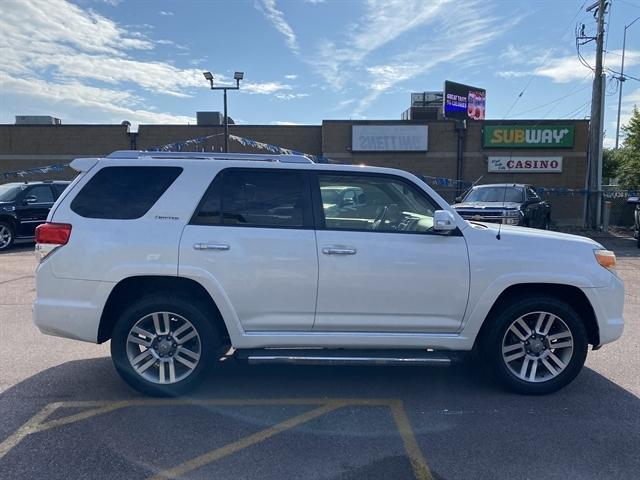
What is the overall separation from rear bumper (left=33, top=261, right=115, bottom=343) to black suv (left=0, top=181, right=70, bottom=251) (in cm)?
1020

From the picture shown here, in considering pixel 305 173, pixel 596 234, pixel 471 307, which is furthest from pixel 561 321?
pixel 596 234

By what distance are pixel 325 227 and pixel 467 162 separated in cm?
1974

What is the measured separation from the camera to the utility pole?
65.2 ft

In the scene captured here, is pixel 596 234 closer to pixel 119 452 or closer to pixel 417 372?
pixel 417 372

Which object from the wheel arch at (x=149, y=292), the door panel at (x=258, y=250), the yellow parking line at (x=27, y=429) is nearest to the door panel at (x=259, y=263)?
the door panel at (x=258, y=250)

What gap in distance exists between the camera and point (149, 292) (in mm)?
4246

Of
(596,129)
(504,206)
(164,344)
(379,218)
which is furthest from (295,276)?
(596,129)

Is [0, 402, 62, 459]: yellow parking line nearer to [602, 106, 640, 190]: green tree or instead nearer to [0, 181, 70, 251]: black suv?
[0, 181, 70, 251]: black suv

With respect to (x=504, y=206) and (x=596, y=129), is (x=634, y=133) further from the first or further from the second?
(x=504, y=206)

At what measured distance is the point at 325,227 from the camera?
A: 13.6 feet

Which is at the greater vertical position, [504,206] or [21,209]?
[504,206]

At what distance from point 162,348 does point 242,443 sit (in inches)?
45.6

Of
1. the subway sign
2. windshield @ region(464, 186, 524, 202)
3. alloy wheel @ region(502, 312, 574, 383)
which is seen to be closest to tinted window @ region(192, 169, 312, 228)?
alloy wheel @ region(502, 312, 574, 383)

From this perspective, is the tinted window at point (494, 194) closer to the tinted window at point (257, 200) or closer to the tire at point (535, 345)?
the tire at point (535, 345)
